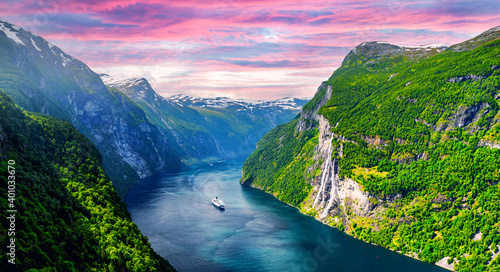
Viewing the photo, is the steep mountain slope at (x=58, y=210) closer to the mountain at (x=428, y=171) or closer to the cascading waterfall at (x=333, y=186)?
the mountain at (x=428, y=171)

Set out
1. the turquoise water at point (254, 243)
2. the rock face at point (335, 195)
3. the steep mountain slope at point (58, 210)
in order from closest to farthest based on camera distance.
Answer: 1. the steep mountain slope at point (58, 210)
2. the turquoise water at point (254, 243)
3. the rock face at point (335, 195)

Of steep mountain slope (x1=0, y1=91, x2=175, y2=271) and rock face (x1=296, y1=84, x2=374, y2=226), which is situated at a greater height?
steep mountain slope (x1=0, y1=91, x2=175, y2=271)

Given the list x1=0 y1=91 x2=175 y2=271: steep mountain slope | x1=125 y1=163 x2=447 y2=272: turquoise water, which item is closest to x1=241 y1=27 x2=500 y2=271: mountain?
x1=125 y1=163 x2=447 y2=272: turquoise water

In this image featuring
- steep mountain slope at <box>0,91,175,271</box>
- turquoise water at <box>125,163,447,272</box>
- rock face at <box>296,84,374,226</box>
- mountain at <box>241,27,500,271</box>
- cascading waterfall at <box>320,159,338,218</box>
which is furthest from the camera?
cascading waterfall at <box>320,159,338,218</box>

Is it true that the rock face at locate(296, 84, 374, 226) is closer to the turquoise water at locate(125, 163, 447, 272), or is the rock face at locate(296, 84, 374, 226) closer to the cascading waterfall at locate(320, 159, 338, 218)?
the cascading waterfall at locate(320, 159, 338, 218)

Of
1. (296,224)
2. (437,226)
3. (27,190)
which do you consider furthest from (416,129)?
(27,190)

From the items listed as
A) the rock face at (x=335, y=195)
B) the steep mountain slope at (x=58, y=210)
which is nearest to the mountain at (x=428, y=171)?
the rock face at (x=335, y=195)

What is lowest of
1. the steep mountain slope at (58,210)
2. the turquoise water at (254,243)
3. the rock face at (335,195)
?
the turquoise water at (254,243)
